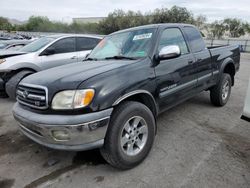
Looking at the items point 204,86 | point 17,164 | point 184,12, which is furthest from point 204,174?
point 184,12

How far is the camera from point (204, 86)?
13.9 feet

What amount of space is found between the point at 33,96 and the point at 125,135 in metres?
1.17

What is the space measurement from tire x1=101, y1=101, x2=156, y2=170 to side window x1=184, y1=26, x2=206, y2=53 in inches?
73.7

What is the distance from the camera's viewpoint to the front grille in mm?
2430

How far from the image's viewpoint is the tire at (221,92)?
184 inches

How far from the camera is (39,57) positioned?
5859 millimetres

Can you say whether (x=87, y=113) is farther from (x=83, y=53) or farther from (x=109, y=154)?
(x=83, y=53)

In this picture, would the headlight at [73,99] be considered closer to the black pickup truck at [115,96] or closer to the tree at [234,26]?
the black pickup truck at [115,96]

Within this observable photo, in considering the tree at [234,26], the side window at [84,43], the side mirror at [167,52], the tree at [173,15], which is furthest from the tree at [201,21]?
the side mirror at [167,52]

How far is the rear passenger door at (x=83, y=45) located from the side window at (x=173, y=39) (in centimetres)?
357

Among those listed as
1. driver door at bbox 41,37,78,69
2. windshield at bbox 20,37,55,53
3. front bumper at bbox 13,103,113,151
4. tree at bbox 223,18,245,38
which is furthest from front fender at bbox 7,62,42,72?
tree at bbox 223,18,245,38

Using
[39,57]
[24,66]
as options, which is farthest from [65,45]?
[24,66]

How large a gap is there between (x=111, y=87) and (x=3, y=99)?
471 centimetres

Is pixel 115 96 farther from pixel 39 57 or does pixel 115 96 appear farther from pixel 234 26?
pixel 234 26
